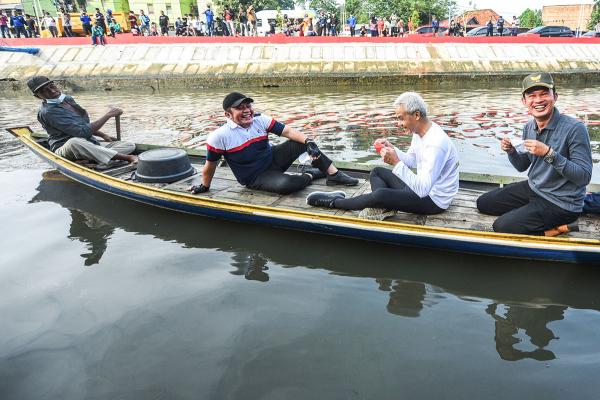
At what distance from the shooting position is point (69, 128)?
692 cm

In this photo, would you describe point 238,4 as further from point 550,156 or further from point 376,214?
point 550,156

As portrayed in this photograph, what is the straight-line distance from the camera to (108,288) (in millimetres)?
4297

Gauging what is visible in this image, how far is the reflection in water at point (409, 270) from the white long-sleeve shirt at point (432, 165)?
2.74ft

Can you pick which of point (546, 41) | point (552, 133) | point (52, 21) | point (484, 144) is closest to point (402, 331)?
point (552, 133)

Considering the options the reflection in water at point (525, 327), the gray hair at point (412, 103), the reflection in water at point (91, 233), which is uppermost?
the gray hair at point (412, 103)

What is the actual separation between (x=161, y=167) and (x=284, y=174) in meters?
2.00

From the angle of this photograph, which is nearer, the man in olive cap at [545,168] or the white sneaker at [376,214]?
the man in olive cap at [545,168]

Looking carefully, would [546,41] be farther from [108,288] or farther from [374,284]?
[108,288]

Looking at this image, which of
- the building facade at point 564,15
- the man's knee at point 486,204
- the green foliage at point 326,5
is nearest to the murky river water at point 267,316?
the man's knee at point 486,204

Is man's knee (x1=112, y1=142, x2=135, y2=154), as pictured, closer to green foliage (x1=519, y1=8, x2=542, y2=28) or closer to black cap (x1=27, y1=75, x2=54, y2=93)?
black cap (x1=27, y1=75, x2=54, y2=93)

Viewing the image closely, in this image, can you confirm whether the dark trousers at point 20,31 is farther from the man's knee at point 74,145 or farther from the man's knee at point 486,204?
the man's knee at point 486,204

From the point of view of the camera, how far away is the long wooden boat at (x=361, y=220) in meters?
3.99

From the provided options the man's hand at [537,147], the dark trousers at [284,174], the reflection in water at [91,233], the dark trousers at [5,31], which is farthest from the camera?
the dark trousers at [5,31]

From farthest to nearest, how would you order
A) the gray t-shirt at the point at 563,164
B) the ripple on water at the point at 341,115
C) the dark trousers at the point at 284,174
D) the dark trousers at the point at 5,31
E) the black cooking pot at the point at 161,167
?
the dark trousers at the point at 5,31 → the ripple on water at the point at 341,115 → the black cooking pot at the point at 161,167 → the dark trousers at the point at 284,174 → the gray t-shirt at the point at 563,164
